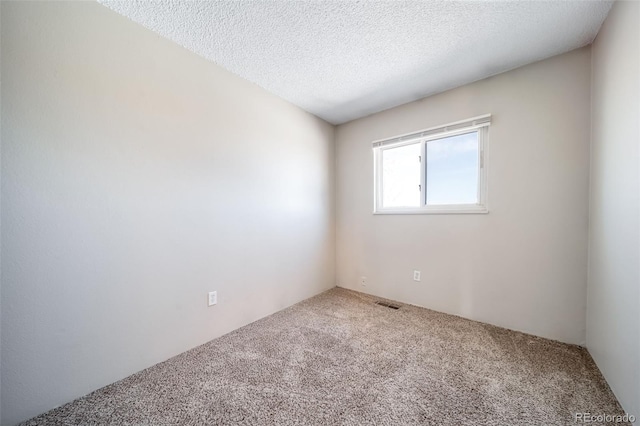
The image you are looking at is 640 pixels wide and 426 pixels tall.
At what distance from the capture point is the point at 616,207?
4.34 ft

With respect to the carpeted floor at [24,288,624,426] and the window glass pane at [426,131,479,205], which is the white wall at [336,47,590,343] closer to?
the window glass pane at [426,131,479,205]

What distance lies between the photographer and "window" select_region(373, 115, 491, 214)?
2.21 m

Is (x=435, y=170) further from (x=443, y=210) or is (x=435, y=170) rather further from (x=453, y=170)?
(x=443, y=210)

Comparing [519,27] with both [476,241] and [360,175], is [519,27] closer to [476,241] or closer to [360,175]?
[476,241]

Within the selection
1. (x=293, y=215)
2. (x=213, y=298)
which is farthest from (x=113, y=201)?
(x=293, y=215)

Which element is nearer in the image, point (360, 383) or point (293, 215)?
point (360, 383)

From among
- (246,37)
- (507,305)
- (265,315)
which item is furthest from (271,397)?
(246,37)

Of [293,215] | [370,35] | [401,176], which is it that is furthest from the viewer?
[401,176]

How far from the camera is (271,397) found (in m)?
1.29

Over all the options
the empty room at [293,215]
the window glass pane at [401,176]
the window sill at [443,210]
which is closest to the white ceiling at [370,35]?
the empty room at [293,215]

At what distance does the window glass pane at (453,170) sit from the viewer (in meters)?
2.25

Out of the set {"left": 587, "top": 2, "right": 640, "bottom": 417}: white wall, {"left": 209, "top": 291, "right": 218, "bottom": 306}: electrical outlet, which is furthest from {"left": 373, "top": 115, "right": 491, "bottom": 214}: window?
{"left": 209, "top": 291, "right": 218, "bottom": 306}: electrical outlet

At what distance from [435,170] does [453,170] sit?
0.58ft

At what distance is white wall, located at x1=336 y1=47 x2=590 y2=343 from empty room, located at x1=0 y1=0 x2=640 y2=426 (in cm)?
2
